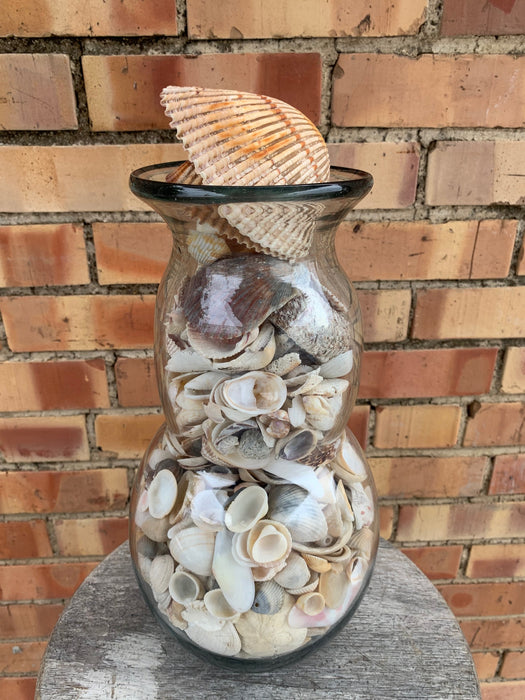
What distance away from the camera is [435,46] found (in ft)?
1.84

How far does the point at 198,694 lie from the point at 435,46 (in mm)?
651

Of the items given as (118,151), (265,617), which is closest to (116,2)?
(118,151)

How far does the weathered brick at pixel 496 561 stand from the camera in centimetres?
84

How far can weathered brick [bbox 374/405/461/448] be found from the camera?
2.41ft

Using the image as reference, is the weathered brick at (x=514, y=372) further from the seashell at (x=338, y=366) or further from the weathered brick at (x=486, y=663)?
Answer: the weathered brick at (x=486, y=663)

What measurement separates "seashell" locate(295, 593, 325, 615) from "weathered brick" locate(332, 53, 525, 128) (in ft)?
1.52

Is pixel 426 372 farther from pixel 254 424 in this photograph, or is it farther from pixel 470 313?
pixel 254 424

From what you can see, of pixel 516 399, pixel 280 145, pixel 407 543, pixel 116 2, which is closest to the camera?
pixel 280 145

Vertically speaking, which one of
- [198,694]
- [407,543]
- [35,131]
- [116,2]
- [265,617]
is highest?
[116,2]

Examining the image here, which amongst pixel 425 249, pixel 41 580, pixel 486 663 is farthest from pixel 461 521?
pixel 41 580

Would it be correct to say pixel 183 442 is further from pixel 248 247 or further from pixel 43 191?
pixel 43 191

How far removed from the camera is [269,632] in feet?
1.37

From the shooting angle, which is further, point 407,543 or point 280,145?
point 407,543

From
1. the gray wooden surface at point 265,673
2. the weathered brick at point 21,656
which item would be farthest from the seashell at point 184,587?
the weathered brick at point 21,656
